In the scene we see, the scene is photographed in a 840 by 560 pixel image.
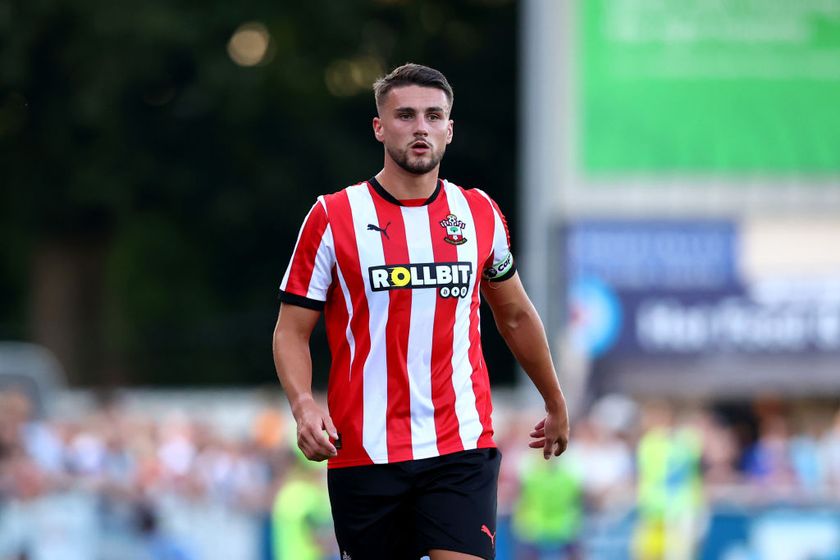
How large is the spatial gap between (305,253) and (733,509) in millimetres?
9289

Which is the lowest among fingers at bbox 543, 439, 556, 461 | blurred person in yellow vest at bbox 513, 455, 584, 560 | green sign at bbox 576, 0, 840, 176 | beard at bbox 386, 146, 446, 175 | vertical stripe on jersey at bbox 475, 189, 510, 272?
blurred person in yellow vest at bbox 513, 455, 584, 560

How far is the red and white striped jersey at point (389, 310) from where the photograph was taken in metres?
6.06

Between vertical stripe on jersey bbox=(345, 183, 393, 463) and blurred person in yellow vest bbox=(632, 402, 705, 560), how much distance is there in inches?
352

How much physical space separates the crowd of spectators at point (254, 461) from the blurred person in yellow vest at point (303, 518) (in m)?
0.29

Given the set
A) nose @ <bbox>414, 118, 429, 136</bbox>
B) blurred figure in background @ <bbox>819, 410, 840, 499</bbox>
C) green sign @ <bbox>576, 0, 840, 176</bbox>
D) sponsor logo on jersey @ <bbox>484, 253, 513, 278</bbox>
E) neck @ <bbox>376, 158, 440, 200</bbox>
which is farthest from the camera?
green sign @ <bbox>576, 0, 840, 176</bbox>

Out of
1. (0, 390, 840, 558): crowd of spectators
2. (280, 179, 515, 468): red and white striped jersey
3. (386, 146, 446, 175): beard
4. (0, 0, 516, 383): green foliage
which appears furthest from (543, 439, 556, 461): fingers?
(0, 0, 516, 383): green foliage

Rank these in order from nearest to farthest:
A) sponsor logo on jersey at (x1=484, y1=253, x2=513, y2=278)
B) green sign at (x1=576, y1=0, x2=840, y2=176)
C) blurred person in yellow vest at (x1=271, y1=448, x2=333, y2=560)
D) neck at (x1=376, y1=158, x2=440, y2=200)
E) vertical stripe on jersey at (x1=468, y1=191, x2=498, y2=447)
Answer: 1. neck at (x1=376, y1=158, x2=440, y2=200)
2. vertical stripe on jersey at (x1=468, y1=191, x2=498, y2=447)
3. sponsor logo on jersey at (x1=484, y1=253, x2=513, y2=278)
4. blurred person in yellow vest at (x1=271, y1=448, x2=333, y2=560)
5. green sign at (x1=576, y1=0, x2=840, y2=176)

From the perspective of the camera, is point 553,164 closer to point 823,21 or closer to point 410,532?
point 823,21

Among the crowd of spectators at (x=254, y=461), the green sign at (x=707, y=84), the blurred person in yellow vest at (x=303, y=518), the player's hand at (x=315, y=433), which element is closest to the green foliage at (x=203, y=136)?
the green sign at (x=707, y=84)

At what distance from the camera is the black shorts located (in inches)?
241

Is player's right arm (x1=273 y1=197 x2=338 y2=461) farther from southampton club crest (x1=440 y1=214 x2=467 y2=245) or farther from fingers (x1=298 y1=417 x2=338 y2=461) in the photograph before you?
southampton club crest (x1=440 y1=214 x2=467 y2=245)

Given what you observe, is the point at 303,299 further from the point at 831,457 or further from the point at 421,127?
the point at 831,457

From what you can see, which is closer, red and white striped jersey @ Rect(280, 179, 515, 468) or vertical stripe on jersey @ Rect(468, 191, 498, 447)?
red and white striped jersey @ Rect(280, 179, 515, 468)

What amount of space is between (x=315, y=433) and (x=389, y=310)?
1.65ft
